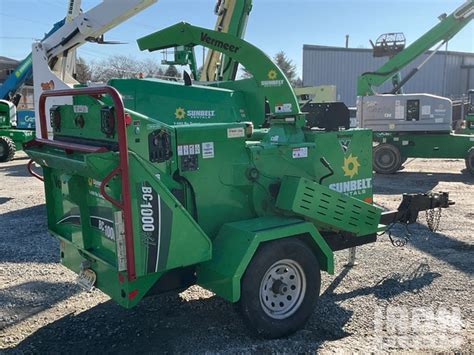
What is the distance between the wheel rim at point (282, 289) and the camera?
13.0ft

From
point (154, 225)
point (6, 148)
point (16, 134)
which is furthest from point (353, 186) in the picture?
point (16, 134)

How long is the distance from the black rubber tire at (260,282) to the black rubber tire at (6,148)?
1443 centimetres

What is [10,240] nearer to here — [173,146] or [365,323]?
[173,146]

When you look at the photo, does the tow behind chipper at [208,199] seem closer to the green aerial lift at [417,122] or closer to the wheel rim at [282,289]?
the wheel rim at [282,289]

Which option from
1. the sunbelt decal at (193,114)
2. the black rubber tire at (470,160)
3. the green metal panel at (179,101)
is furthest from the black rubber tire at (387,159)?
the sunbelt decal at (193,114)

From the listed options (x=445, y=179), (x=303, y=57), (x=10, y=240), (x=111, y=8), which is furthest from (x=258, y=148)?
(x=303, y=57)

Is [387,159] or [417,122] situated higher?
[417,122]

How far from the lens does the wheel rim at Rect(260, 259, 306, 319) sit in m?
3.96

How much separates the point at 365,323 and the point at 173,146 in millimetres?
2279

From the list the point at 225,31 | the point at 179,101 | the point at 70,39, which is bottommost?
the point at 179,101

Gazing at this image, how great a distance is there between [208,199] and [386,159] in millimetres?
10247

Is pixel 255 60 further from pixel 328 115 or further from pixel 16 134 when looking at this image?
pixel 16 134

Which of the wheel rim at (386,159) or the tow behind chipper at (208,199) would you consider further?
the wheel rim at (386,159)

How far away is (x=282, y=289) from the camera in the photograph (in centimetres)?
402
